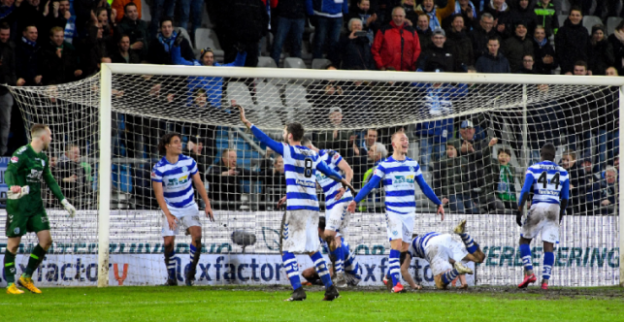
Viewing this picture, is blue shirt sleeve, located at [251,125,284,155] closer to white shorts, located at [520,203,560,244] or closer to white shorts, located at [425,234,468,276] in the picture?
white shorts, located at [425,234,468,276]

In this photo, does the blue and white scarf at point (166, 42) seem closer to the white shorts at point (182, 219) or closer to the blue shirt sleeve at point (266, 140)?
the white shorts at point (182, 219)

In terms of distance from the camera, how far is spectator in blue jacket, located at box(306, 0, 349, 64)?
14.3 m

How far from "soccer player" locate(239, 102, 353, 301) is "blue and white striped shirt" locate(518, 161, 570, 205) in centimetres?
324

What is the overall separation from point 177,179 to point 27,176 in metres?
2.02

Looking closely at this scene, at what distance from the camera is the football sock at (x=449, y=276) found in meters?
9.53

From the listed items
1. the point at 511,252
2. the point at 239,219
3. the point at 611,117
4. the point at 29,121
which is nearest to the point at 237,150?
the point at 239,219

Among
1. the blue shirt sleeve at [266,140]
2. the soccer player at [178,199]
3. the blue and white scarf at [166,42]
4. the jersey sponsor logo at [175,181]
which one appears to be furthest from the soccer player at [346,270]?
the blue and white scarf at [166,42]

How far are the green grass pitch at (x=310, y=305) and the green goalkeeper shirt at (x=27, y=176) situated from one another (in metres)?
1.03

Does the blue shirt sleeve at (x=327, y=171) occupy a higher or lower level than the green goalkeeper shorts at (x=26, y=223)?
higher

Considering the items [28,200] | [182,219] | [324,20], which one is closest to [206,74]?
[182,219]

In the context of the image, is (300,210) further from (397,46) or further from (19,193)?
(397,46)

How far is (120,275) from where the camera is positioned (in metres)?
10.4

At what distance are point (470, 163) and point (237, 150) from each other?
11.9 ft

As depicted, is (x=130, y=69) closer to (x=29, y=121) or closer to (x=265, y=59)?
(x=29, y=121)
